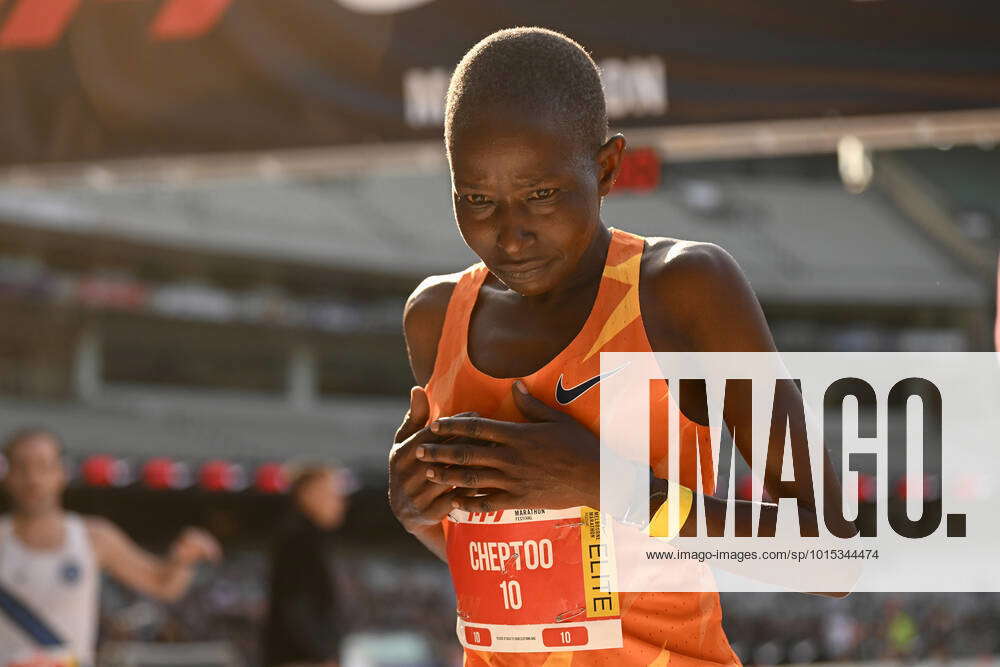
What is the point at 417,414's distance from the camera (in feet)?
4.16

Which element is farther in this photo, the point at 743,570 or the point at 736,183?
the point at 736,183

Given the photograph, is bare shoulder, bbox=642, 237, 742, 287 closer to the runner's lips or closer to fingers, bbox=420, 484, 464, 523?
the runner's lips

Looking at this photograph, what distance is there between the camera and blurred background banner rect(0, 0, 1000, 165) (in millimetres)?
2605

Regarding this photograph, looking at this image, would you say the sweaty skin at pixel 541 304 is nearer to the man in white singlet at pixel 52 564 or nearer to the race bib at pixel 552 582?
the race bib at pixel 552 582

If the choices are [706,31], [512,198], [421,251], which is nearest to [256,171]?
[706,31]

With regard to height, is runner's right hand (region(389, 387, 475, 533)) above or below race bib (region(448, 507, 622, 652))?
above

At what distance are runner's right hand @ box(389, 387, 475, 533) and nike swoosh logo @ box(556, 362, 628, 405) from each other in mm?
102

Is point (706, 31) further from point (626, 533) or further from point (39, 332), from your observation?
point (39, 332)

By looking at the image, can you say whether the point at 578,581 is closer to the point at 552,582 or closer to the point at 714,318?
the point at 552,582

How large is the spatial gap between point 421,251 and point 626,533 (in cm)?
2402

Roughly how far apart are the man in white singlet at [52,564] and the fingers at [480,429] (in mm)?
3025

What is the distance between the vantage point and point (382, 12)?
2.98 meters

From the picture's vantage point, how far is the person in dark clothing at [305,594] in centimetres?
477

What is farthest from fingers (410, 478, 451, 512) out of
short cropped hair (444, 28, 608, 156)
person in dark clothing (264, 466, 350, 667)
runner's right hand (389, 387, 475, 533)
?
person in dark clothing (264, 466, 350, 667)
